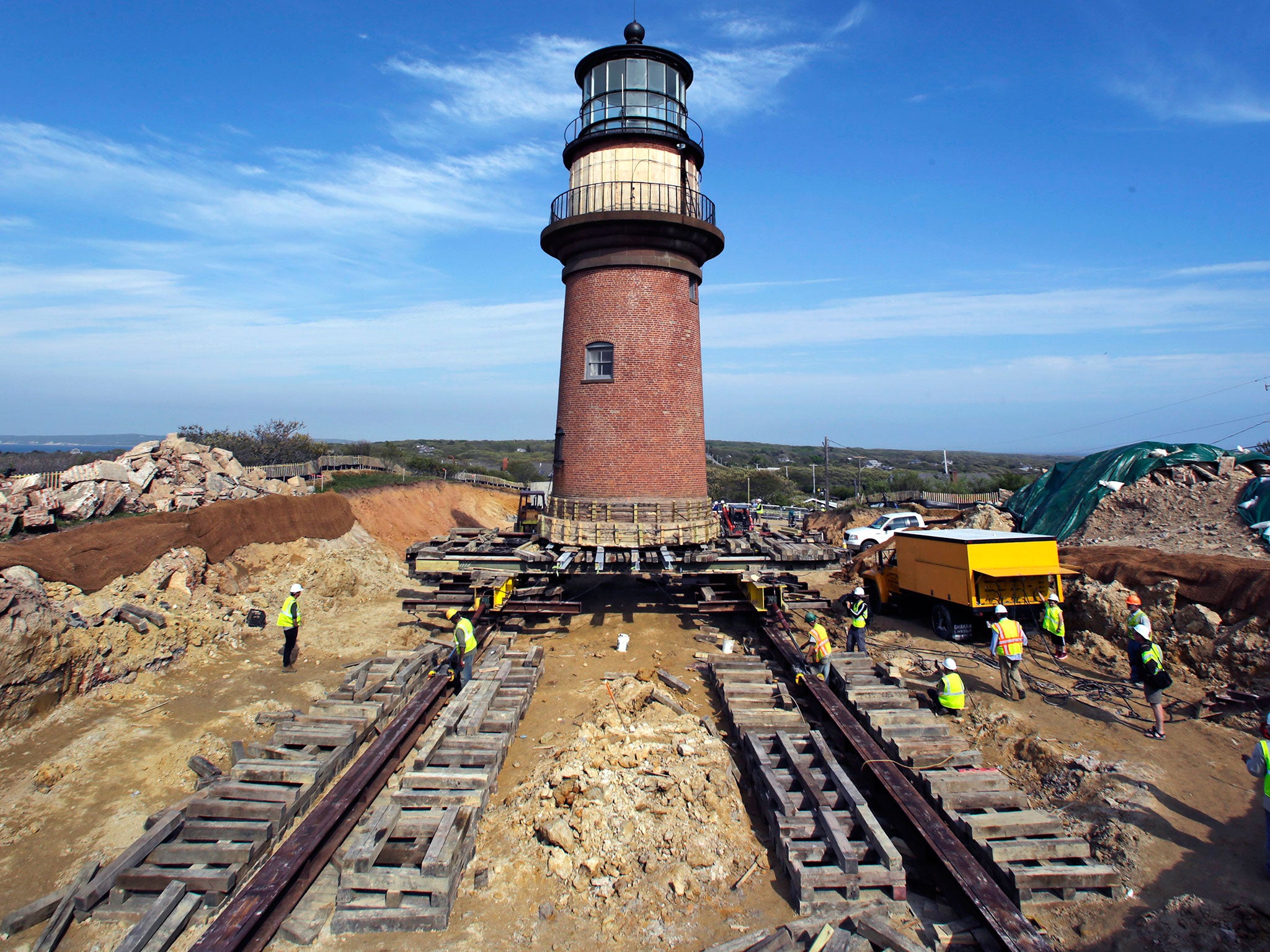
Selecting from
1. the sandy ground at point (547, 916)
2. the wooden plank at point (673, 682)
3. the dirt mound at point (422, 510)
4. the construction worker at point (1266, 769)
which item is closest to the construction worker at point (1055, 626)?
the construction worker at point (1266, 769)

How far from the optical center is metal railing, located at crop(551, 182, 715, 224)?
1443 centimetres

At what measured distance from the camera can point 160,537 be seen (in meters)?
15.1

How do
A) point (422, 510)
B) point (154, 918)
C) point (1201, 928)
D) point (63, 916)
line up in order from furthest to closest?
point (422, 510) < point (63, 916) < point (154, 918) < point (1201, 928)

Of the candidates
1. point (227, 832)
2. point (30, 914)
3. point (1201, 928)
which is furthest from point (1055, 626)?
point (30, 914)

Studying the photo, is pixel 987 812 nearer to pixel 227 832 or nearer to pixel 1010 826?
pixel 1010 826

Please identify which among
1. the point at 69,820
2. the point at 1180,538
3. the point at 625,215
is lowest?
the point at 69,820

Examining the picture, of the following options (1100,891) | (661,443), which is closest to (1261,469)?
(661,443)

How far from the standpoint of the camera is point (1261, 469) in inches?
750

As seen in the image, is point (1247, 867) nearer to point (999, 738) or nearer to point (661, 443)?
point (999, 738)

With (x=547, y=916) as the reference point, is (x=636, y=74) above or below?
above

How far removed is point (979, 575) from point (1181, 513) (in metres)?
10.1

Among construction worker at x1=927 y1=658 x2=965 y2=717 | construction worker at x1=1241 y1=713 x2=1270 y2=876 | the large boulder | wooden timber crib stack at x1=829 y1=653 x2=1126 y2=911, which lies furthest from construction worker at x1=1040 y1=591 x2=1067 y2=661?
construction worker at x1=1241 y1=713 x2=1270 y2=876

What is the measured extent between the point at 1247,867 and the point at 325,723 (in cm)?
1059

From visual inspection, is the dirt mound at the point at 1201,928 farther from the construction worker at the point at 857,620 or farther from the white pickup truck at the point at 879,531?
the white pickup truck at the point at 879,531
